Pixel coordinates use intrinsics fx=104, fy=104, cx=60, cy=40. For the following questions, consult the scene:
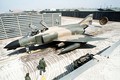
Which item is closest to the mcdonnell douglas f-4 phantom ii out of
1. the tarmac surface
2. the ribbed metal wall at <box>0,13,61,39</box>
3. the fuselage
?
the fuselage

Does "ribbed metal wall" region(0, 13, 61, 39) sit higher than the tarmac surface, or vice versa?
"ribbed metal wall" region(0, 13, 61, 39)

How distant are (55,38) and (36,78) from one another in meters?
5.09

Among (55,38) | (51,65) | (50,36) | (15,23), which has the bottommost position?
(51,65)

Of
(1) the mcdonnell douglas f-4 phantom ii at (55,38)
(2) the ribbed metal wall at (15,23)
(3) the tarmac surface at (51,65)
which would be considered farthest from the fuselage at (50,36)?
(2) the ribbed metal wall at (15,23)

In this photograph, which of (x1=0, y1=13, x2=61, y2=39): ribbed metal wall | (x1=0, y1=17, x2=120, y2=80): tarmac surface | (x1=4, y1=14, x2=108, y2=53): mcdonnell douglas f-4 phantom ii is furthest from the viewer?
(x1=0, y1=13, x2=61, y2=39): ribbed metal wall

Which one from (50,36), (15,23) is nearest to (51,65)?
(50,36)

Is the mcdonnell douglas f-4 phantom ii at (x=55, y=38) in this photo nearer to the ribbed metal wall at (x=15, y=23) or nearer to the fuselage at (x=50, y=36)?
the fuselage at (x=50, y=36)

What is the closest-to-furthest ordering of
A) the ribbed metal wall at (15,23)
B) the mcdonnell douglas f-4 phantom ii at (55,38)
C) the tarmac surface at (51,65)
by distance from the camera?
the tarmac surface at (51,65) → the mcdonnell douglas f-4 phantom ii at (55,38) → the ribbed metal wall at (15,23)

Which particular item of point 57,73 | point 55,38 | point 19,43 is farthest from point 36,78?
point 55,38

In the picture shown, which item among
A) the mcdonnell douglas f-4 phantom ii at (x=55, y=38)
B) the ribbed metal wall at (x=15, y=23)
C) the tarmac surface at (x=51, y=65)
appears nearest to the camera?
the tarmac surface at (x=51, y=65)

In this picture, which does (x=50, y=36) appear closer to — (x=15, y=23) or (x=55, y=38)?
(x=55, y=38)

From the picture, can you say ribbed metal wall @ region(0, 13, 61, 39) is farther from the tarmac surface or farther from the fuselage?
the fuselage

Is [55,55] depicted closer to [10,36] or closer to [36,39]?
[36,39]

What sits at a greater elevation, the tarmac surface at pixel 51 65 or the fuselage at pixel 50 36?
the fuselage at pixel 50 36
